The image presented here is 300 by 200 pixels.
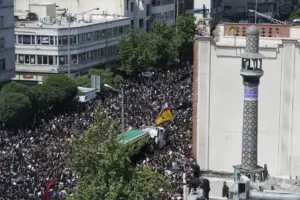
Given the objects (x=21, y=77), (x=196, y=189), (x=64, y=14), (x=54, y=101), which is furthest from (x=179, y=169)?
(x=64, y=14)

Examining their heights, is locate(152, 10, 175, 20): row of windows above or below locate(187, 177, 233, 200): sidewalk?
above

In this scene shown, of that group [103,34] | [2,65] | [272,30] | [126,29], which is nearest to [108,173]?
[272,30]

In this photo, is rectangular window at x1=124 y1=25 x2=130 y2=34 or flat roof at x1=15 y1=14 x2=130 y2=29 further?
rectangular window at x1=124 y1=25 x2=130 y2=34

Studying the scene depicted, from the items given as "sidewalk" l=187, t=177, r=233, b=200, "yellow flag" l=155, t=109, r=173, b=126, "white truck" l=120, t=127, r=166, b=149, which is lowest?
"sidewalk" l=187, t=177, r=233, b=200

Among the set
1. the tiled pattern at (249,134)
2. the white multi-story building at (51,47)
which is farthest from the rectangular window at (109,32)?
the tiled pattern at (249,134)

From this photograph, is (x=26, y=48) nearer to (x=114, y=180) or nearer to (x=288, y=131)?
(x=288, y=131)

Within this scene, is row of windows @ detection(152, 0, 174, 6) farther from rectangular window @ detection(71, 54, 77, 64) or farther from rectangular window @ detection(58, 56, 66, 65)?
rectangular window @ detection(58, 56, 66, 65)

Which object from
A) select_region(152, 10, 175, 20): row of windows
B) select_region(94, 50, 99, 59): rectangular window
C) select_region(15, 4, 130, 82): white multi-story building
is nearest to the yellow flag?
select_region(15, 4, 130, 82): white multi-story building
